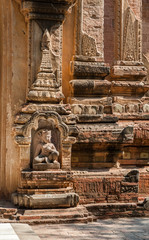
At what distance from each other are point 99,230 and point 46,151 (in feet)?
5.74

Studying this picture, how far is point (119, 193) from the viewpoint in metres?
9.74

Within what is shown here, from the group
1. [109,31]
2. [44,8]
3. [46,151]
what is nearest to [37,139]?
[46,151]

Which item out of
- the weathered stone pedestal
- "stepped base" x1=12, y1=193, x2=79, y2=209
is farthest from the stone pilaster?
"stepped base" x1=12, y1=193, x2=79, y2=209

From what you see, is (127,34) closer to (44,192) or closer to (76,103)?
(76,103)

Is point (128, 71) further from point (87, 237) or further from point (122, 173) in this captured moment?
point (87, 237)

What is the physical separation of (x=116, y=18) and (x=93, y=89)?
7.48 ft

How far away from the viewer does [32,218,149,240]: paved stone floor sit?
7805 millimetres

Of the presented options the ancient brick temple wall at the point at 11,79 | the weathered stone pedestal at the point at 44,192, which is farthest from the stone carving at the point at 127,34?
the weathered stone pedestal at the point at 44,192

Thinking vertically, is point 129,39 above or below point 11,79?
above

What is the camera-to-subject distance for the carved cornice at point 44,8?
9.49m

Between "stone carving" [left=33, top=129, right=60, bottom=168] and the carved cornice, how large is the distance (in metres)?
2.17

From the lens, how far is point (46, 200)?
8.91 metres

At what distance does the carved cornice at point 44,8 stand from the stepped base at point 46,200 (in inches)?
130

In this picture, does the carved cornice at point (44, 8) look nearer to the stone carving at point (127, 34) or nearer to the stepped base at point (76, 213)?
the stone carving at point (127, 34)
